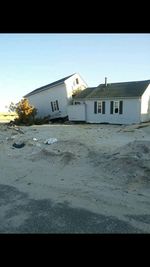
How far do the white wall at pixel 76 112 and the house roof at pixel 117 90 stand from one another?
138 cm

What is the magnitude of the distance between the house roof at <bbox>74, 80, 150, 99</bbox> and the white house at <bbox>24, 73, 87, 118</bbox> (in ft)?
5.13

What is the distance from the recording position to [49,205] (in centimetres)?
610

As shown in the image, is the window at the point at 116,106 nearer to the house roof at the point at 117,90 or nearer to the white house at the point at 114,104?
the white house at the point at 114,104

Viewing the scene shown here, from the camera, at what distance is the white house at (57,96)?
106 ft

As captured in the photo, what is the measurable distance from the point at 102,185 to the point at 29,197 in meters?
2.01

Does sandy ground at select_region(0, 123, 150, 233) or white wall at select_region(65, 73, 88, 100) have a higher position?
white wall at select_region(65, 73, 88, 100)

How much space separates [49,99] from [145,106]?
Result: 42.0 ft

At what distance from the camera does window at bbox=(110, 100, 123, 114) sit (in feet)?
88.9

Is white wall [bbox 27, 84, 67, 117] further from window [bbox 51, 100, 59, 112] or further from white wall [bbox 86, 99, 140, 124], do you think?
white wall [bbox 86, 99, 140, 124]

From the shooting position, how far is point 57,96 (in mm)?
33375

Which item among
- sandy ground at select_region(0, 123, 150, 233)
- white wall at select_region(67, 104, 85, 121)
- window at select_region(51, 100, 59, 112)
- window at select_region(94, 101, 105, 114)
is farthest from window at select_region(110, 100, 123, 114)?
sandy ground at select_region(0, 123, 150, 233)
